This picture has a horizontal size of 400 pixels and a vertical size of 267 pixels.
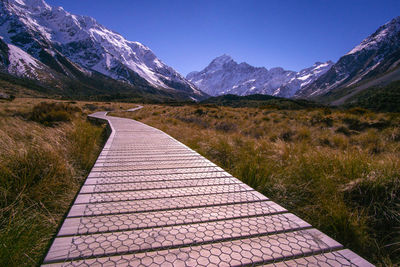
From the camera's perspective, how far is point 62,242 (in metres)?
1.34

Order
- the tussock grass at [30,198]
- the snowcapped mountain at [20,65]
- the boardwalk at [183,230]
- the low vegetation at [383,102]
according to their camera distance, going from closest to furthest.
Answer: the boardwalk at [183,230] → the tussock grass at [30,198] → the low vegetation at [383,102] → the snowcapped mountain at [20,65]

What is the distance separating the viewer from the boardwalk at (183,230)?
126 centimetres

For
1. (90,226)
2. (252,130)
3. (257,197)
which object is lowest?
(252,130)

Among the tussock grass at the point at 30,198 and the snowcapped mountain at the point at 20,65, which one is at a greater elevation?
the snowcapped mountain at the point at 20,65

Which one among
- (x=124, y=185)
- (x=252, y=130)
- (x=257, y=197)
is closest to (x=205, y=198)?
(x=257, y=197)

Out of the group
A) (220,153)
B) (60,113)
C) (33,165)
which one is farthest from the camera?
(60,113)

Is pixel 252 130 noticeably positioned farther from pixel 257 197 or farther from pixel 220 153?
A: pixel 257 197

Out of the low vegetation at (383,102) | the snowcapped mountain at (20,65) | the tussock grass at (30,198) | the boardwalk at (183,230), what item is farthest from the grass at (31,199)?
the snowcapped mountain at (20,65)

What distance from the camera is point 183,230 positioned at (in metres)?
1.56

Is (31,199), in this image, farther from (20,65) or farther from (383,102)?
(20,65)

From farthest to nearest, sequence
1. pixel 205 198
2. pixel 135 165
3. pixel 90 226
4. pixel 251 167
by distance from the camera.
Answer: pixel 251 167
pixel 135 165
pixel 205 198
pixel 90 226

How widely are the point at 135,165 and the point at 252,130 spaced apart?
846cm

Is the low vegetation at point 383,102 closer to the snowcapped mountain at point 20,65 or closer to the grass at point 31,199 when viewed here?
the grass at point 31,199

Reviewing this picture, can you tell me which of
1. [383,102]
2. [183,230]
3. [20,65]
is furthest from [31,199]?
[20,65]
